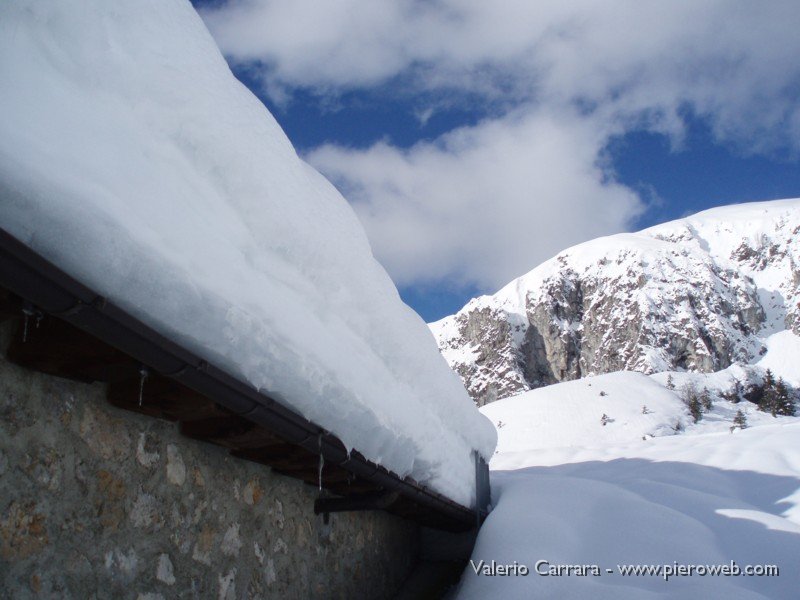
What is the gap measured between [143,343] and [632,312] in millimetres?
66725

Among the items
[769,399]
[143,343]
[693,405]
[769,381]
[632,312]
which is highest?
[632,312]

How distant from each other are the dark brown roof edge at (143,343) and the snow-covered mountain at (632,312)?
57.9 m

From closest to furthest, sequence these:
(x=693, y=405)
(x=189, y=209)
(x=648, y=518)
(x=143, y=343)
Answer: (x=143, y=343) → (x=189, y=209) → (x=648, y=518) → (x=693, y=405)

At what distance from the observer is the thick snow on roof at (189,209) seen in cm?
135

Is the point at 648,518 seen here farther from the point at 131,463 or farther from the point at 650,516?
the point at 131,463

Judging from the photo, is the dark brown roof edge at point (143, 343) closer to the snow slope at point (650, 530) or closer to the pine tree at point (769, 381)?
the snow slope at point (650, 530)

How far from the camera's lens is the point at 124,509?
1.83 m

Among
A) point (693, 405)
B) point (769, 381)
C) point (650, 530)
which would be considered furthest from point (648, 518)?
point (769, 381)

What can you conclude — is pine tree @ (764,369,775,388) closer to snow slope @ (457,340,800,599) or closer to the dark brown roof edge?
snow slope @ (457,340,800,599)

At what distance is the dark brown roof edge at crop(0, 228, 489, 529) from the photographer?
1188 mm

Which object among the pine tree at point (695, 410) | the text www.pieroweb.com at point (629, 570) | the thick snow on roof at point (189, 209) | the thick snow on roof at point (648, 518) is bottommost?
the text www.pieroweb.com at point (629, 570)

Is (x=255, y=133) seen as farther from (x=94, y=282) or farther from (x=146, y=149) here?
(x=94, y=282)

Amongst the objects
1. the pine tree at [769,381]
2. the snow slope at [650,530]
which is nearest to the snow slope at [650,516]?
the snow slope at [650,530]

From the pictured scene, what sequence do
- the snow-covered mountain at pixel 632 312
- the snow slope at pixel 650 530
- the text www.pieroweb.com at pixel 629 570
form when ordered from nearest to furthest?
the snow slope at pixel 650 530 → the text www.pieroweb.com at pixel 629 570 → the snow-covered mountain at pixel 632 312
